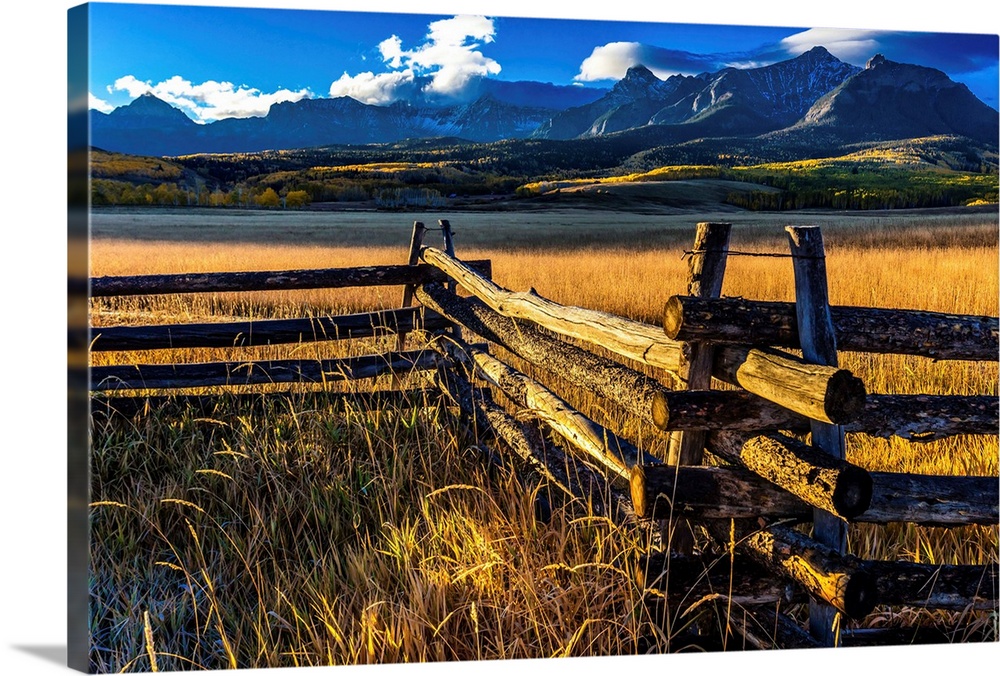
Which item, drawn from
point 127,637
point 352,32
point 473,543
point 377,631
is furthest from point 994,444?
point 127,637

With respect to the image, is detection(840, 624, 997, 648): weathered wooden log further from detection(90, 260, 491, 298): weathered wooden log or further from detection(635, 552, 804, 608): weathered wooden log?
detection(90, 260, 491, 298): weathered wooden log

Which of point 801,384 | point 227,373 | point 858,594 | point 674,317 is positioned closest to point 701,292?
point 674,317

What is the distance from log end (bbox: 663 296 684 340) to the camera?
255cm

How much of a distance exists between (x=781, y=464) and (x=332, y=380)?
9.27 feet

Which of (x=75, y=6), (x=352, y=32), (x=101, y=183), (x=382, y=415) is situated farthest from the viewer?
(x=382, y=415)

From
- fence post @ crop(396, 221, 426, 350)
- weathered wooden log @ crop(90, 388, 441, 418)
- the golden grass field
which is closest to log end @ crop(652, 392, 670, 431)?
the golden grass field

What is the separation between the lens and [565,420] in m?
3.44

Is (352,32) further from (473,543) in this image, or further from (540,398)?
(473,543)

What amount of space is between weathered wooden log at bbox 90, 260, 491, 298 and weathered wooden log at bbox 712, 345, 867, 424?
8.36 ft

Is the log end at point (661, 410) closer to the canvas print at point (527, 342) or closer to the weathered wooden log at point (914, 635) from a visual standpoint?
the canvas print at point (527, 342)

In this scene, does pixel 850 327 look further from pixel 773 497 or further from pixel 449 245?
pixel 449 245

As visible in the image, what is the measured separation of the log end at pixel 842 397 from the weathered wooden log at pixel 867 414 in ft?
1.05

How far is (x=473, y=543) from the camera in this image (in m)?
3.20

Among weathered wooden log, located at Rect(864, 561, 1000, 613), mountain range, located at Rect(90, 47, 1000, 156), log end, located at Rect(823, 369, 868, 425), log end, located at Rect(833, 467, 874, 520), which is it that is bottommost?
weathered wooden log, located at Rect(864, 561, 1000, 613)
